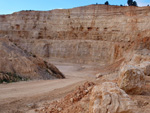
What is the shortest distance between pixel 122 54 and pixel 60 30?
15952mm

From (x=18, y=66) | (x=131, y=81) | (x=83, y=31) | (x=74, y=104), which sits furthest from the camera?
(x=83, y=31)

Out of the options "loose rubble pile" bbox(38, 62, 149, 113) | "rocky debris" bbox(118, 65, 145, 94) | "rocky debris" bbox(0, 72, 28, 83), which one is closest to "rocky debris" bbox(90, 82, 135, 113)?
"loose rubble pile" bbox(38, 62, 149, 113)

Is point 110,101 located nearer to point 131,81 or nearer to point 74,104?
point 74,104

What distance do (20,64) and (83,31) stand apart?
2680 centimetres

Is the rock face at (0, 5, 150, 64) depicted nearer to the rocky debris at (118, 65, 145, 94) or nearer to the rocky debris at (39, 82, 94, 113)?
the rocky debris at (118, 65, 145, 94)

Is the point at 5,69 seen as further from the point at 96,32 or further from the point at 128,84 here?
the point at 96,32

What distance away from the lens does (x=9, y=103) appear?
→ 21.7 ft

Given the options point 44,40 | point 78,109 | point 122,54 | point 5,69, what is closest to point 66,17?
point 44,40

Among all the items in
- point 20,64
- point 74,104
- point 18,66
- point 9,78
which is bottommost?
point 9,78

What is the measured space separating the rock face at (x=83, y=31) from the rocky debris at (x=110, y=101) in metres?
23.1

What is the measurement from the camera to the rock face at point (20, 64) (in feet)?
39.6

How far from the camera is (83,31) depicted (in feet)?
126

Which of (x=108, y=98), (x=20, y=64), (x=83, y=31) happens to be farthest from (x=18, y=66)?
(x=83, y=31)

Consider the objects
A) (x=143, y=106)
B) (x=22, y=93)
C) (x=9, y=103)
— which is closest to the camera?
(x=143, y=106)
